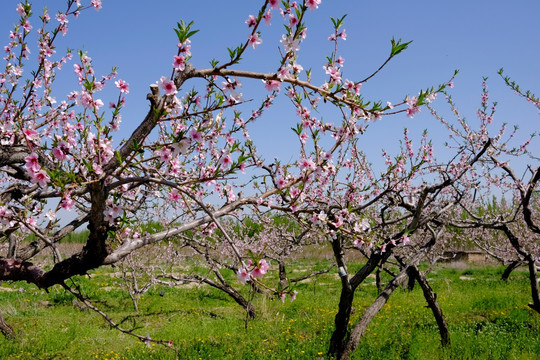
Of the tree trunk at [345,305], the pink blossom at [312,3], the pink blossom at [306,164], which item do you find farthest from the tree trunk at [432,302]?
the pink blossom at [312,3]

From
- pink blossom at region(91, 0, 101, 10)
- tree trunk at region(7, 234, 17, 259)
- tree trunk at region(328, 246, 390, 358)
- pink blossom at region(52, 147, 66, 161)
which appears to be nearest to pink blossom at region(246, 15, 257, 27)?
pink blossom at region(52, 147, 66, 161)

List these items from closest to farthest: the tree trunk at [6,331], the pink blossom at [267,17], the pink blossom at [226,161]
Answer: the pink blossom at [267,17], the pink blossom at [226,161], the tree trunk at [6,331]

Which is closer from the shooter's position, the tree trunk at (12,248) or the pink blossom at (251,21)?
the pink blossom at (251,21)

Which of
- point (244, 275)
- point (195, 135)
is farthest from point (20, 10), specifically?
point (244, 275)

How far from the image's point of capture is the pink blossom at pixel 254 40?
7.59ft

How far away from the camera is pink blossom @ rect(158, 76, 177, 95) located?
2293mm

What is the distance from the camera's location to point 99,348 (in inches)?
297

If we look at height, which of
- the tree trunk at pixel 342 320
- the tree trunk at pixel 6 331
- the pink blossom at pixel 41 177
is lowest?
the tree trunk at pixel 6 331

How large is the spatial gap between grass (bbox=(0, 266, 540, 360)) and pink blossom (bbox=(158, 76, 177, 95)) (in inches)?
133

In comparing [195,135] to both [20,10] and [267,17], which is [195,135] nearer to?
[267,17]

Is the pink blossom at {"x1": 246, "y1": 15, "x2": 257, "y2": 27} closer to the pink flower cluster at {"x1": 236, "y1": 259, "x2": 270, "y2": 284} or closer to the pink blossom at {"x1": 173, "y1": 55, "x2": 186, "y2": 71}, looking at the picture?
the pink blossom at {"x1": 173, "y1": 55, "x2": 186, "y2": 71}

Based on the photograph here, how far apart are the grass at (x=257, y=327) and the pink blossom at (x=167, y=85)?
3.39m

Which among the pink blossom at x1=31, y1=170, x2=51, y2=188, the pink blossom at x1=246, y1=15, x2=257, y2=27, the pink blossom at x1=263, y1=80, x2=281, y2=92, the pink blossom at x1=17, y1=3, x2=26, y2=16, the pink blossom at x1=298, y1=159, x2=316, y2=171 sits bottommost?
the pink blossom at x1=31, y1=170, x2=51, y2=188

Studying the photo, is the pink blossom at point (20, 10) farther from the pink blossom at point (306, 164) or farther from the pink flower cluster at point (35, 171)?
the pink blossom at point (306, 164)
